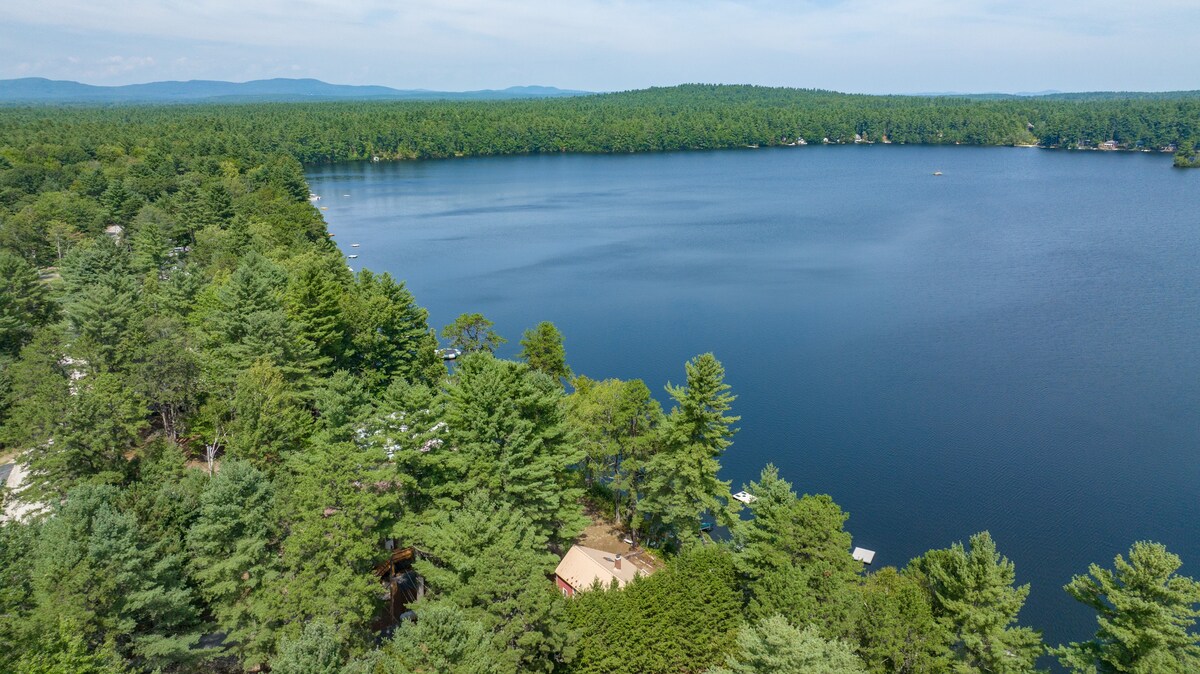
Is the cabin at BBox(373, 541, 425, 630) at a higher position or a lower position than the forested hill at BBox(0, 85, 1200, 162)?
lower

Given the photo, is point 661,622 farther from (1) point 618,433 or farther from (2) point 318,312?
(2) point 318,312

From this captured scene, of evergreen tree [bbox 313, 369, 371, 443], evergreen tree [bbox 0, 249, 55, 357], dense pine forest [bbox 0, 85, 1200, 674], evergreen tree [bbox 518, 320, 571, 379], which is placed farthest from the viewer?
evergreen tree [bbox 518, 320, 571, 379]

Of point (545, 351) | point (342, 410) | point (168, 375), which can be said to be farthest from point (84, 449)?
point (545, 351)

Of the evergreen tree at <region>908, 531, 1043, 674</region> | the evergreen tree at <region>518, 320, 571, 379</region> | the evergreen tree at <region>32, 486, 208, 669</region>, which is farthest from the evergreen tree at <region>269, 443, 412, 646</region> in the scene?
the evergreen tree at <region>518, 320, 571, 379</region>

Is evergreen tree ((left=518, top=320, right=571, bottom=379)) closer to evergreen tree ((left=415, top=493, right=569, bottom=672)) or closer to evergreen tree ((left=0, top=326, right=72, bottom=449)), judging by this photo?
evergreen tree ((left=415, top=493, right=569, bottom=672))

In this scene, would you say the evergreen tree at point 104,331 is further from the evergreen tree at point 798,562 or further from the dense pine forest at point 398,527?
the evergreen tree at point 798,562

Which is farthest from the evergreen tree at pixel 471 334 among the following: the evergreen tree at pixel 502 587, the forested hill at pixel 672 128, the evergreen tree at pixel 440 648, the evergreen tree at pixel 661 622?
the forested hill at pixel 672 128

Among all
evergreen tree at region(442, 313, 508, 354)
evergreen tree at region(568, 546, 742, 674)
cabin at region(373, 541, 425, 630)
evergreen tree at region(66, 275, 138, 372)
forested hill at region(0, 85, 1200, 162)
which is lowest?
cabin at region(373, 541, 425, 630)
